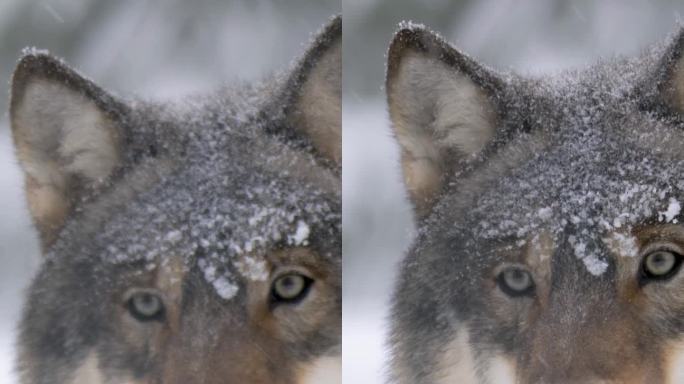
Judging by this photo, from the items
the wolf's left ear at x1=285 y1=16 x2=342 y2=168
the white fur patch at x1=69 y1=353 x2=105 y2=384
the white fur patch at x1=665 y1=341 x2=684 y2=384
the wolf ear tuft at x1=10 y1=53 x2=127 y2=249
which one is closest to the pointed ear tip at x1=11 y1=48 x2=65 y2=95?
the wolf ear tuft at x1=10 y1=53 x2=127 y2=249

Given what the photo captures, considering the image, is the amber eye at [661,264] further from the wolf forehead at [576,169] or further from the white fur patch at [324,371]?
the white fur patch at [324,371]

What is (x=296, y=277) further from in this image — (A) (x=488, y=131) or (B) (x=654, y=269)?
(B) (x=654, y=269)

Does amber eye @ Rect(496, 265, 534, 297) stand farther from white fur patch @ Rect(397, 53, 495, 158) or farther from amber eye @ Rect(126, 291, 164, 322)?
amber eye @ Rect(126, 291, 164, 322)

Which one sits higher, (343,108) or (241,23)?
(241,23)

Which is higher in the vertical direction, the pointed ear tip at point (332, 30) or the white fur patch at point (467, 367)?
the pointed ear tip at point (332, 30)

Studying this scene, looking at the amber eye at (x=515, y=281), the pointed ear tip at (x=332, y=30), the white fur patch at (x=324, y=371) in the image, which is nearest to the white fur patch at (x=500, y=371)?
the amber eye at (x=515, y=281)

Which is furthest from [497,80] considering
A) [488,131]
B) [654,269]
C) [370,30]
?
[654,269]

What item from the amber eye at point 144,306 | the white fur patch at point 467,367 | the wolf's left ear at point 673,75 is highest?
the wolf's left ear at point 673,75
